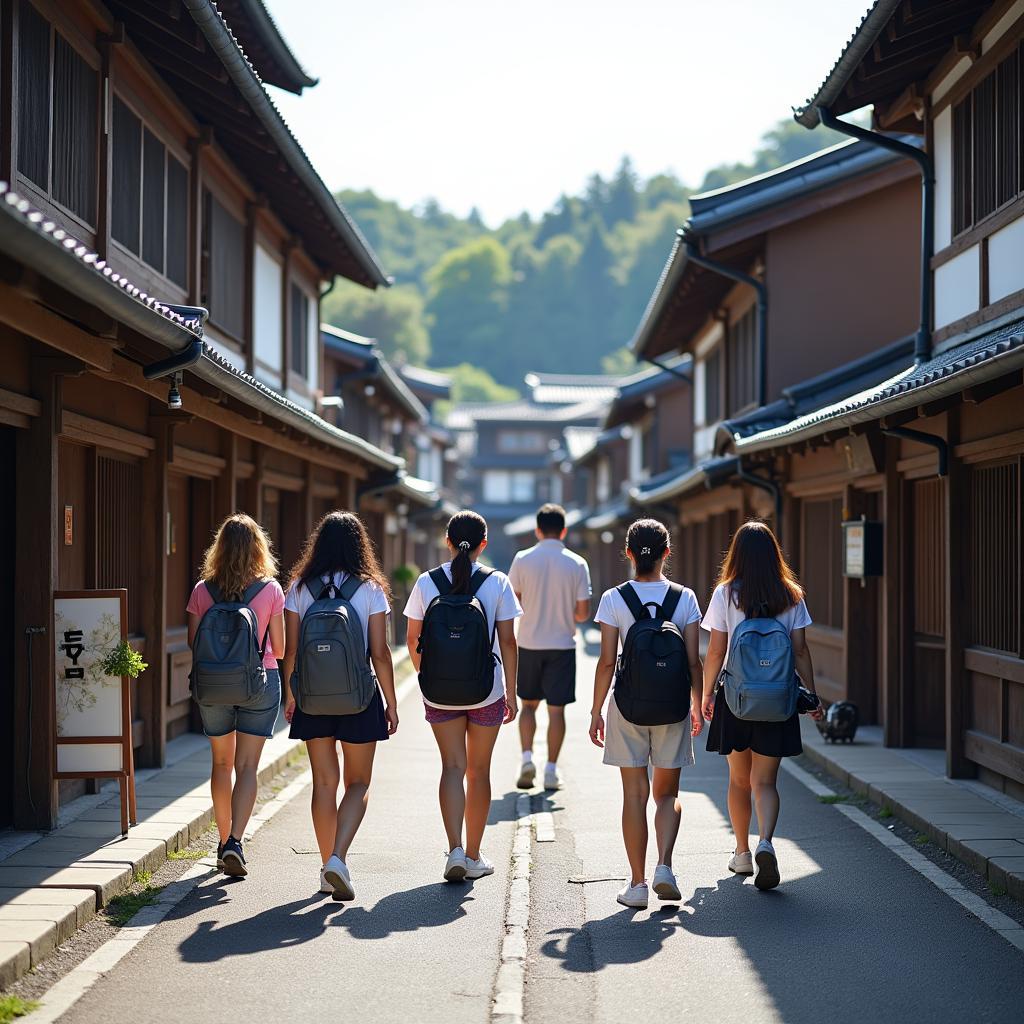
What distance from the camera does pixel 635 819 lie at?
22.8 ft

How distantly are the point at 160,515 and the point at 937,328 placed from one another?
22.5 feet

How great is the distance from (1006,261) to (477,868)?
6099 millimetres

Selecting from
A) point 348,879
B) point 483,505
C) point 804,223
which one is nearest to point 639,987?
point 348,879

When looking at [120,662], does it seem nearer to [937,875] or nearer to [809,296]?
[937,875]

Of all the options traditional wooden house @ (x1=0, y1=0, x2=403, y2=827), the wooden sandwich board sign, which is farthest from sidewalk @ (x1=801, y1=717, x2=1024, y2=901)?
traditional wooden house @ (x1=0, y1=0, x2=403, y2=827)

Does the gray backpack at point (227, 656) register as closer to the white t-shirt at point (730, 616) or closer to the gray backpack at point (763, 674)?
the white t-shirt at point (730, 616)

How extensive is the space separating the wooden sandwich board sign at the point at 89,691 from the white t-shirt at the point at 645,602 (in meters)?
2.89

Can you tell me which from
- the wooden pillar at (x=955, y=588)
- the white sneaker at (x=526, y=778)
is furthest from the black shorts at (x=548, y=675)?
the wooden pillar at (x=955, y=588)

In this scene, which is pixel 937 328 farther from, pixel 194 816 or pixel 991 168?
pixel 194 816

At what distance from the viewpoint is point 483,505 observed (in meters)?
68.8

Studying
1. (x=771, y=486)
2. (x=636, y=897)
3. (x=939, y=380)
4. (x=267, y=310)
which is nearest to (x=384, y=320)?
(x=267, y=310)

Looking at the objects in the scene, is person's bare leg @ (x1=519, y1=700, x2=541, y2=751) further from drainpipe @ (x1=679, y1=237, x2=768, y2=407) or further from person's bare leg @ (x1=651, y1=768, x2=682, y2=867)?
drainpipe @ (x1=679, y1=237, x2=768, y2=407)

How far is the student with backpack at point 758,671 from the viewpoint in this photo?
6938 millimetres

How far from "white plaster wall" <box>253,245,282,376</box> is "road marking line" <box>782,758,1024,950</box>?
29.8ft
